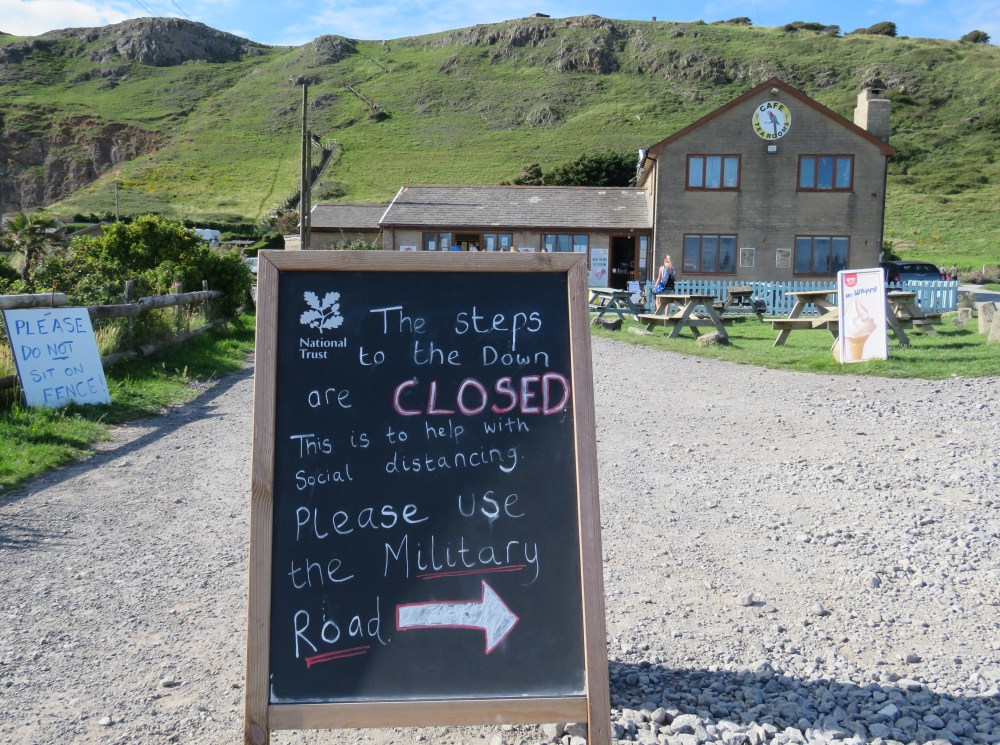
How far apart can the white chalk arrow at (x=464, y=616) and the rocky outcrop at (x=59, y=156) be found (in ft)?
374

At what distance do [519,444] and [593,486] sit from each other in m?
0.29

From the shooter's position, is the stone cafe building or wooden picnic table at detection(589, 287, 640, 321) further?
the stone cafe building

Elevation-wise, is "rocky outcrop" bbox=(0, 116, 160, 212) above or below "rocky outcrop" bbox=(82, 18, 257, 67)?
below

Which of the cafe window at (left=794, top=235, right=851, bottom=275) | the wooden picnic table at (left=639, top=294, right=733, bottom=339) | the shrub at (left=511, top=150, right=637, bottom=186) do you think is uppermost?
the shrub at (left=511, top=150, right=637, bottom=186)

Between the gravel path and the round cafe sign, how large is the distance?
23590 mm

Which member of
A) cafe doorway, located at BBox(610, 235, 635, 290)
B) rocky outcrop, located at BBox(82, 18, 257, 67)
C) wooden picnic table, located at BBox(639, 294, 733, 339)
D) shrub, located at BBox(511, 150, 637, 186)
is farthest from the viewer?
rocky outcrop, located at BBox(82, 18, 257, 67)

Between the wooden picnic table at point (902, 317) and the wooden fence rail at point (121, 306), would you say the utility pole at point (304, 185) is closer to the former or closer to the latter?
the wooden fence rail at point (121, 306)

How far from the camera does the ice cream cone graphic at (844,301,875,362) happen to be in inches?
463

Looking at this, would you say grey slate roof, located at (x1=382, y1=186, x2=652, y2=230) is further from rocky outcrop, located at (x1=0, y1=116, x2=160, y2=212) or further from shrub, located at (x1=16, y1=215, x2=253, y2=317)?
rocky outcrop, located at (x1=0, y1=116, x2=160, y2=212)

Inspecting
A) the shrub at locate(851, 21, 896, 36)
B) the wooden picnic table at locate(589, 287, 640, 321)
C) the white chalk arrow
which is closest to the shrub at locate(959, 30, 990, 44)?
the shrub at locate(851, 21, 896, 36)

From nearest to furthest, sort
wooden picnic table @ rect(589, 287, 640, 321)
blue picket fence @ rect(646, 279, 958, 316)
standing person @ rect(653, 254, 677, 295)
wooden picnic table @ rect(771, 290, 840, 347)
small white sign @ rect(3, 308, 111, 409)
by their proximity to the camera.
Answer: small white sign @ rect(3, 308, 111, 409) < wooden picnic table @ rect(771, 290, 840, 347) < standing person @ rect(653, 254, 677, 295) < wooden picnic table @ rect(589, 287, 640, 321) < blue picket fence @ rect(646, 279, 958, 316)

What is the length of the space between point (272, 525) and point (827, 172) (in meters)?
30.1

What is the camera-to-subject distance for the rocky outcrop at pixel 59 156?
336 ft

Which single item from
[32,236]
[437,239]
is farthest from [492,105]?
[32,236]
